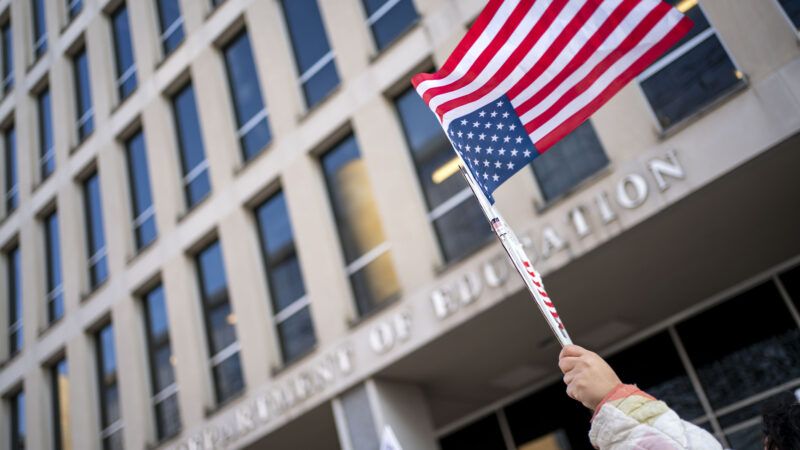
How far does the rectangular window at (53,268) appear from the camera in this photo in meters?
18.2

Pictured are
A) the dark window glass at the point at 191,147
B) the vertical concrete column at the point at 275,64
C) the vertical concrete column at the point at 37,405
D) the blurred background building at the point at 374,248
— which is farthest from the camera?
the vertical concrete column at the point at 37,405

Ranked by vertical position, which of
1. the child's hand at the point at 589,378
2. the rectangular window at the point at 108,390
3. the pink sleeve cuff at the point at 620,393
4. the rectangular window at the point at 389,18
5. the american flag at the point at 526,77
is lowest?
the pink sleeve cuff at the point at 620,393

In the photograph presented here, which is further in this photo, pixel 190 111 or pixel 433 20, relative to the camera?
pixel 190 111

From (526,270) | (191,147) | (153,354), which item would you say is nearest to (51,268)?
(153,354)

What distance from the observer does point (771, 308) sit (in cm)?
1073

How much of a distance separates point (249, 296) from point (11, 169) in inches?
470

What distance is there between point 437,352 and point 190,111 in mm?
8397

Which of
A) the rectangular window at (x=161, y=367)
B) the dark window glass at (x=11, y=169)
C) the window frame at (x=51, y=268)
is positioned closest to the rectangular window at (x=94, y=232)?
the window frame at (x=51, y=268)

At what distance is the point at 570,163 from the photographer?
1023 centimetres

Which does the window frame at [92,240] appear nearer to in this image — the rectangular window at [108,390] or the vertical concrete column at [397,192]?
the rectangular window at [108,390]

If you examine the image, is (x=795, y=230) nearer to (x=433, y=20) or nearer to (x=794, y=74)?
(x=794, y=74)

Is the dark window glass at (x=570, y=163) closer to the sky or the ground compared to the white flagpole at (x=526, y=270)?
closer to the sky

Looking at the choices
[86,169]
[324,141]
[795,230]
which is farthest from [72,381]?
[795,230]

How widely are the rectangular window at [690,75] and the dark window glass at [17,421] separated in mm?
15069
